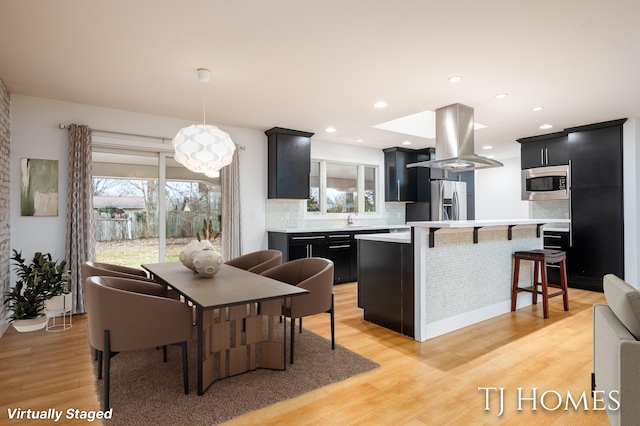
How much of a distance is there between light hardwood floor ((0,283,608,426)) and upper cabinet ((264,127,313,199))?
7.63 feet

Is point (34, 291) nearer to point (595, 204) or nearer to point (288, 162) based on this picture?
point (288, 162)

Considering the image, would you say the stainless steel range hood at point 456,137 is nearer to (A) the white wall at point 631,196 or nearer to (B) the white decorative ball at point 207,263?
(A) the white wall at point 631,196

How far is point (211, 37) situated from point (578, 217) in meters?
5.54

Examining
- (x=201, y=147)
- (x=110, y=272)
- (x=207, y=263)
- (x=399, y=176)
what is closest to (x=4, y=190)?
(x=110, y=272)

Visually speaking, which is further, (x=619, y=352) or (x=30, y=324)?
(x=30, y=324)

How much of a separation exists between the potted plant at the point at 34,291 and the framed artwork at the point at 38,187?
0.53 meters

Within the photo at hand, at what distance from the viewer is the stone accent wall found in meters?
3.59

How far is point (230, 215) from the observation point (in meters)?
5.22

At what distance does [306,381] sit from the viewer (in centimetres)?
247

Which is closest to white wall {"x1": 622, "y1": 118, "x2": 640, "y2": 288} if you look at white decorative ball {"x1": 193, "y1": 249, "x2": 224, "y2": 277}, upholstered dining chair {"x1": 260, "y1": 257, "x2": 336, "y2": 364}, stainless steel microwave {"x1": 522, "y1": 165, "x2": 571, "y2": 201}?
stainless steel microwave {"x1": 522, "y1": 165, "x2": 571, "y2": 201}

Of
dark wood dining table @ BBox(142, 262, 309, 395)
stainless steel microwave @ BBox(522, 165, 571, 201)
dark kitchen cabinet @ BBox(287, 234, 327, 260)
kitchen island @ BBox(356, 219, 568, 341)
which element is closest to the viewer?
dark wood dining table @ BBox(142, 262, 309, 395)

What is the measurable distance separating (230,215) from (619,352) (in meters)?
4.48

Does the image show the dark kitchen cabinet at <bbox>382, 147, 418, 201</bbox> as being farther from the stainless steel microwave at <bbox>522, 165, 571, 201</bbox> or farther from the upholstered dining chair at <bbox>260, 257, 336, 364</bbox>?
the upholstered dining chair at <bbox>260, 257, 336, 364</bbox>

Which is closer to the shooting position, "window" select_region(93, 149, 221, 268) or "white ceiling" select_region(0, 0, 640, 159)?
"white ceiling" select_region(0, 0, 640, 159)
